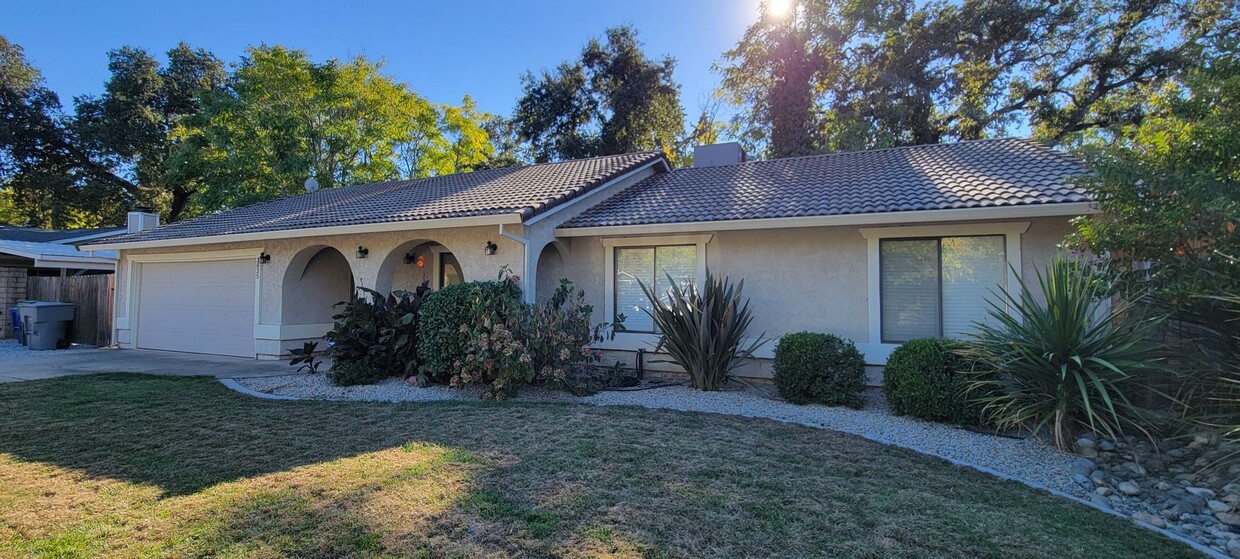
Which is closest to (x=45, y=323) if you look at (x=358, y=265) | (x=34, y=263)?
(x=34, y=263)

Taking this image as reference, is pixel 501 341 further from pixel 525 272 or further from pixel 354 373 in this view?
pixel 354 373

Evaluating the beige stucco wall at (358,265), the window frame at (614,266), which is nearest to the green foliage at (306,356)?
the beige stucco wall at (358,265)

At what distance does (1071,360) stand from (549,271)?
27.2ft

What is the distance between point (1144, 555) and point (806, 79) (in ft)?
78.7

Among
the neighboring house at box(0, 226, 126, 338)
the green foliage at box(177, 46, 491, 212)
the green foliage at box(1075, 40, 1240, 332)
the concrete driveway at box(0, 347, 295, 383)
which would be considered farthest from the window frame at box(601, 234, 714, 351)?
the green foliage at box(177, 46, 491, 212)

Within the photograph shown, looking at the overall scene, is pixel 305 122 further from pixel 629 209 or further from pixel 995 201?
pixel 995 201

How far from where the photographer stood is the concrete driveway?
11.1 metres

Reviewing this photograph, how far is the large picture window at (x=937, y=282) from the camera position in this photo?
9188 mm

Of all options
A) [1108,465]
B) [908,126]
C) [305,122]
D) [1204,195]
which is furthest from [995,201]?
[305,122]

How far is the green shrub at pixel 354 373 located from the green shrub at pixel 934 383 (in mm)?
7767

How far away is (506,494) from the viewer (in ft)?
15.0

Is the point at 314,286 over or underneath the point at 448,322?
over

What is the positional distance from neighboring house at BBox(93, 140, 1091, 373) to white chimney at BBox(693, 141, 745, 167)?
0.19 ft

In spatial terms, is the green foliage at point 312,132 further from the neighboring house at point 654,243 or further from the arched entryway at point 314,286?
the arched entryway at point 314,286
